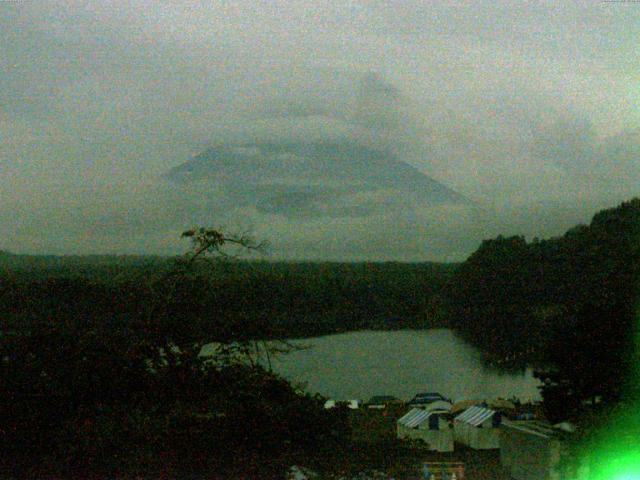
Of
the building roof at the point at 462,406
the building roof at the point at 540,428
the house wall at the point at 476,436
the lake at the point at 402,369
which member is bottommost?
the lake at the point at 402,369

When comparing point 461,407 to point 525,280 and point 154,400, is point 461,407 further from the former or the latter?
point 525,280

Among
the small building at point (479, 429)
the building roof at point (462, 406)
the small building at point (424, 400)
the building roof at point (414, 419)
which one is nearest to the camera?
the small building at point (479, 429)

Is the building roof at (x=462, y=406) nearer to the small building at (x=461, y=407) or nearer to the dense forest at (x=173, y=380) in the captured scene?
the small building at (x=461, y=407)

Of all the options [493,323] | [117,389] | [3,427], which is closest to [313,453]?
[117,389]

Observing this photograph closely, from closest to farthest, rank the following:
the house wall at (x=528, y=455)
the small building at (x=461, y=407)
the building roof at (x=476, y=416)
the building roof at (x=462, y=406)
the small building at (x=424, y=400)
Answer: the house wall at (x=528, y=455)
the building roof at (x=476, y=416)
the small building at (x=461, y=407)
the building roof at (x=462, y=406)
the small building at (x=424, y=400)

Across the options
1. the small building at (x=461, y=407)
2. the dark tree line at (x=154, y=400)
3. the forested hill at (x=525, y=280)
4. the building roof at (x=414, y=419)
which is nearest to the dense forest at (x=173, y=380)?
the dark tree line at (x=154, y=400)

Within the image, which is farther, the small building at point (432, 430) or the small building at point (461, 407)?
the small building at point (461, 407)

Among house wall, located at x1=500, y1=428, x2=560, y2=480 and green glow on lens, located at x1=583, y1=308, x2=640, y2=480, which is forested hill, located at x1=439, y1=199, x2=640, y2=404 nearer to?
house wall, located at x1=500, y1=428, x2=560, y2=480
